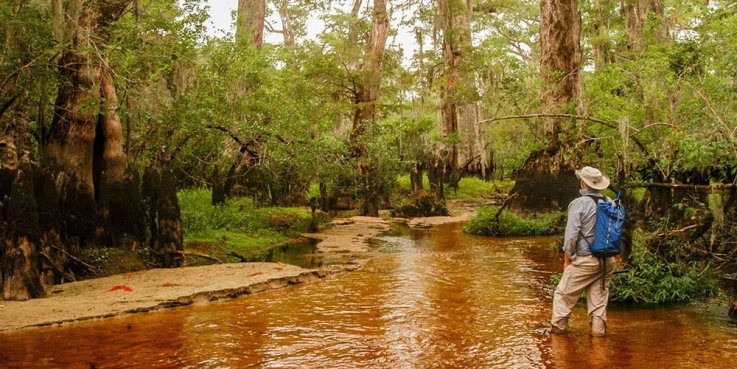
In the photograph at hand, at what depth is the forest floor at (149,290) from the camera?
756cm

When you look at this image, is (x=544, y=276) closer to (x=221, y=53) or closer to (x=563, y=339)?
(x=563, y=339)

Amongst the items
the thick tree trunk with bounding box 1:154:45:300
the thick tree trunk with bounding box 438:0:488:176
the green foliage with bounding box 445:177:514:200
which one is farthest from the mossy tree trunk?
the green foliage with bounding box 445:177:514:200

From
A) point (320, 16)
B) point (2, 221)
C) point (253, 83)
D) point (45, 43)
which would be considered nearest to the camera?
point (2, 221)

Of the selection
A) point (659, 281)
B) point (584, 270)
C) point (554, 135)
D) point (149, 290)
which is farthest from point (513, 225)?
point (149, 290)

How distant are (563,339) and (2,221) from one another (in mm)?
7505

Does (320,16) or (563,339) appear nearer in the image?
(563,339)

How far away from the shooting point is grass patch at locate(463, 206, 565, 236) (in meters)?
17.1

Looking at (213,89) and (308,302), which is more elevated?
(213,89)

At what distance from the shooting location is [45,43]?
31.8ft

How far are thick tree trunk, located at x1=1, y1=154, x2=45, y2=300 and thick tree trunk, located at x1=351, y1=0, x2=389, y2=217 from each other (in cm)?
1350

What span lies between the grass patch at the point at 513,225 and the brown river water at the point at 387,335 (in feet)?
23.9

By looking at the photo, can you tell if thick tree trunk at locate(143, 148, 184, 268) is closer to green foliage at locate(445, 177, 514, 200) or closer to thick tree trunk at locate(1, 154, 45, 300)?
thick tree trunk at locate(1, 154, 45, 300)

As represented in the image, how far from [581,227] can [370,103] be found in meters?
17.9

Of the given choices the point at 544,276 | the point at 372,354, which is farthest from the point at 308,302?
the point at 544,276
